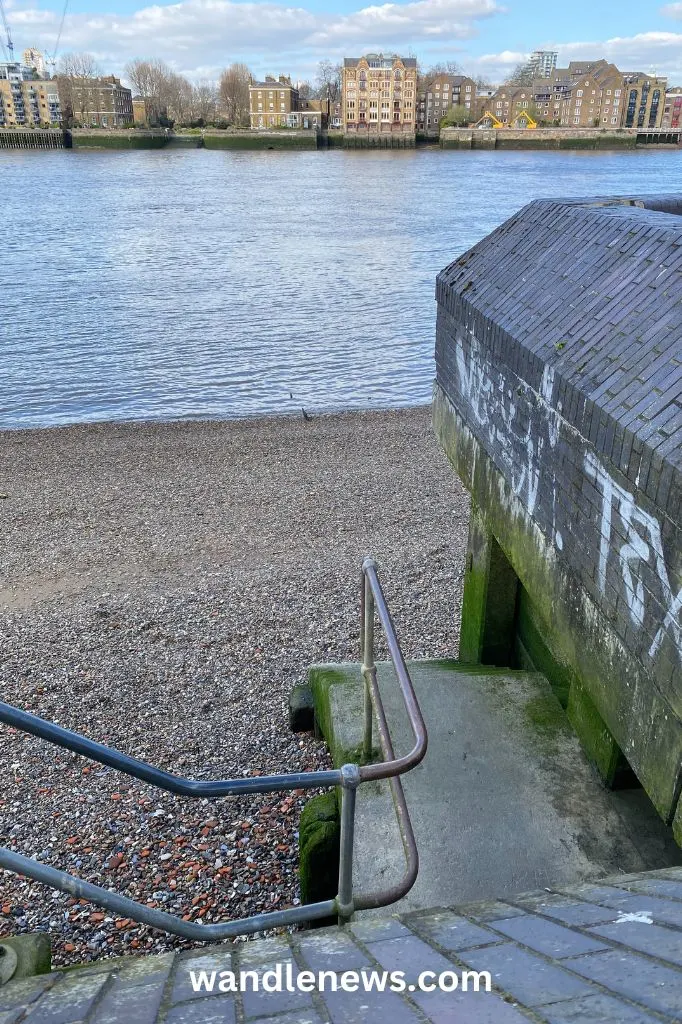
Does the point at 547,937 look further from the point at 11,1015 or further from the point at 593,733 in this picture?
the point at 593,733

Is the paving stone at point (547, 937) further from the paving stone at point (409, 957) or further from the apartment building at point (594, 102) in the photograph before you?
the apartment building at point (594, 102)

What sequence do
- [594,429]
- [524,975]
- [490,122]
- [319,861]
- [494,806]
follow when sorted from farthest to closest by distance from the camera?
1. [490,122]
2. [319,861]
3. [494,806]
4. [594,429]
5. [524,975]

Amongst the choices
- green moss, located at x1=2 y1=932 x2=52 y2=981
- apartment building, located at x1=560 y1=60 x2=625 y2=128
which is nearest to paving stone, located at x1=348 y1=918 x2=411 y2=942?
green moss, located at x1=2 y1=932 x2=52 y2=981

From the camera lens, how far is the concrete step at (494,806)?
374cm

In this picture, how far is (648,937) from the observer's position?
6.35 feet

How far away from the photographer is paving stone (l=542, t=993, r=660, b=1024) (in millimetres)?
1603

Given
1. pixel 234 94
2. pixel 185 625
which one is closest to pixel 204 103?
pixel 234 94

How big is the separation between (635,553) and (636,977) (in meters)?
1.55

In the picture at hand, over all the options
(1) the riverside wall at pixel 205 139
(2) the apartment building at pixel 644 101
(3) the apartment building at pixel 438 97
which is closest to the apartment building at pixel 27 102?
(1) the riverside wall at pixel 205 139

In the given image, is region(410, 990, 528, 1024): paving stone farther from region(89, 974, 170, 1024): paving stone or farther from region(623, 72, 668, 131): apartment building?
region(623, 72, 668, 131): apartment building

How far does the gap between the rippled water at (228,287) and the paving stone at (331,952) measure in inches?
726

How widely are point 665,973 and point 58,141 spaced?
461ft

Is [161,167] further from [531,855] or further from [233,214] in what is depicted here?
[531,855]

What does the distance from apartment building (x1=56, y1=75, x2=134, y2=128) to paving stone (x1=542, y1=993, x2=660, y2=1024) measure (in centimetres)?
14734
